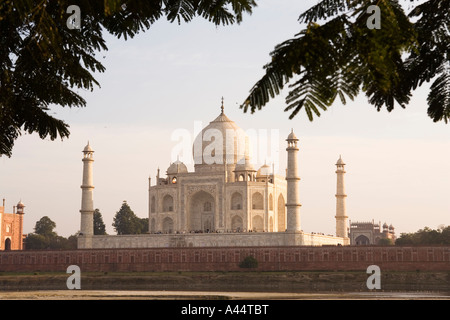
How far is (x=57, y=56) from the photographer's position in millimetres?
3605

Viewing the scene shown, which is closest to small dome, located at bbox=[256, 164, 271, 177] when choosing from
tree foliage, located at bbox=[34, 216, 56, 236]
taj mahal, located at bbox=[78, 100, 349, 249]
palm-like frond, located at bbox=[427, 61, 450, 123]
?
taj mahal, located at bbox=[78, 100, 349, 249]

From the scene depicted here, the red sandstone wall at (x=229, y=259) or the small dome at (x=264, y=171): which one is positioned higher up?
the small dome at (x=264, y=171)

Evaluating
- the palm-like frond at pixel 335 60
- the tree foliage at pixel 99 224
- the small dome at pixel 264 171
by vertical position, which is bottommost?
the palm-like frond at pixel 335 60

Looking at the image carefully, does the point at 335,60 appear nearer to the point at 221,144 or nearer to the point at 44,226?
the point at 221,144

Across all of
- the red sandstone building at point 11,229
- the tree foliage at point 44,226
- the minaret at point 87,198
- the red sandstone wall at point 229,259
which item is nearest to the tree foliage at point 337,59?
the red sandstone wall at point 229,259

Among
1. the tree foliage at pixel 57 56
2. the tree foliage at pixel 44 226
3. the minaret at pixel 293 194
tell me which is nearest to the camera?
the tree foliage at pixel 57 56

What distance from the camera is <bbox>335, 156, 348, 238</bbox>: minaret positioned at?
45875 millimetres

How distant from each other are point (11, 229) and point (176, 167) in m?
13.4

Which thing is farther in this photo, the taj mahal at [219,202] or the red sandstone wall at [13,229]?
the red sandstone wall at [13,229]

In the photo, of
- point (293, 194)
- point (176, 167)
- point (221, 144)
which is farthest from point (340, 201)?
point (176, 167)

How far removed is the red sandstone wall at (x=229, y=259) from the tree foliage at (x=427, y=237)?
9.07 meters

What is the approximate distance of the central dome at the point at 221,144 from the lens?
49312 millimetres

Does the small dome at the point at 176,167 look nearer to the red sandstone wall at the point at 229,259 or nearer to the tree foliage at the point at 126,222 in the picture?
the red sandstone wall at the point at 229,259
